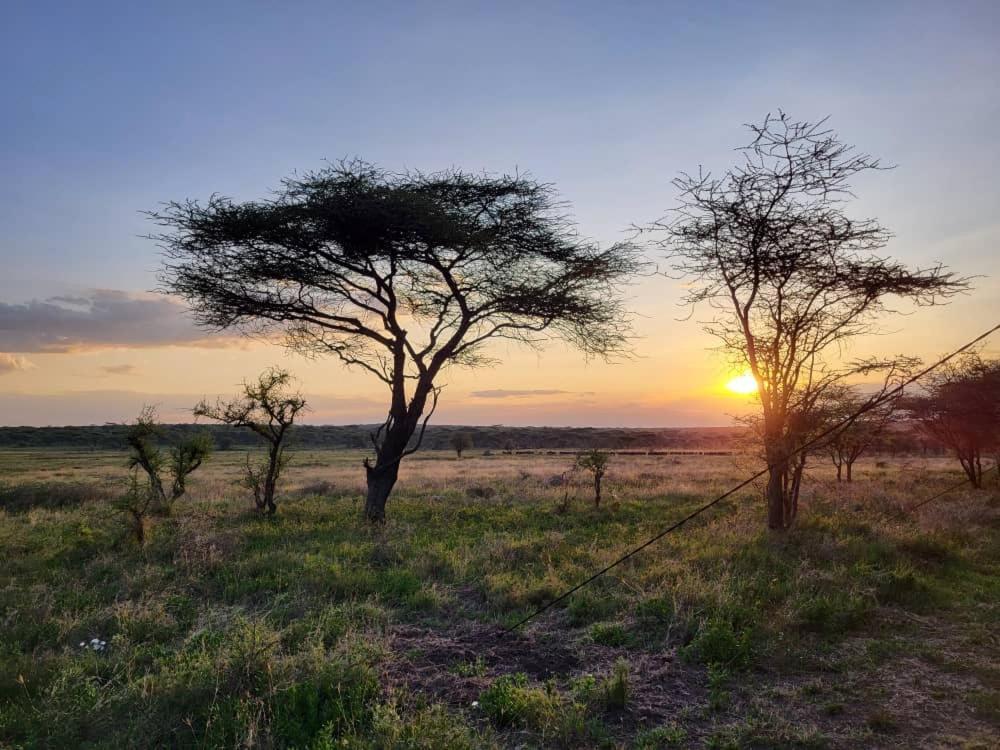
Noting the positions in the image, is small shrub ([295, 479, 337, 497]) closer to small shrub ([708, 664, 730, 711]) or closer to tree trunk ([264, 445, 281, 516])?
Result: tree trunk ([264, 445, 281, 516])

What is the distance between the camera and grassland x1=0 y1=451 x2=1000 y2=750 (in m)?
5.14

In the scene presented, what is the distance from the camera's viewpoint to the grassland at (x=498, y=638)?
5137mm

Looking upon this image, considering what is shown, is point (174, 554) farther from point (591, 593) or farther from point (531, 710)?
point (531, 710)

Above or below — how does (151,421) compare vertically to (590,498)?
above

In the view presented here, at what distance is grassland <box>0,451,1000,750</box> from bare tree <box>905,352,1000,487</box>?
965 cm

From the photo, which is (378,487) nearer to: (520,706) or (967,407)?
(520,706)

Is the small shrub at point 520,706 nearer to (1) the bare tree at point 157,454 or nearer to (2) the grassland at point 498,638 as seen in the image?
(2) the grassland at point 498,638

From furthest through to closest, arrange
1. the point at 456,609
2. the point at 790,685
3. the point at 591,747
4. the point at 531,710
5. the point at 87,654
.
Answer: the point at 456,609 → the point at 87,654 → the point at 790,685 → the point at 531,710 → the point at 591,747

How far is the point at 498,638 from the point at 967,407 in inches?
839

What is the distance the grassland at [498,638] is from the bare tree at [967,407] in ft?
31.7

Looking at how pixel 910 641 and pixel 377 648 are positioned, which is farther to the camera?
pixel 910 641

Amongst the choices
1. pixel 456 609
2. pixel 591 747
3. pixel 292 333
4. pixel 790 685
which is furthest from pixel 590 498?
pixel 591 747

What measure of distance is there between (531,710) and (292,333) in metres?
14.0

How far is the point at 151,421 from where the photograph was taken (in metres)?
18.2
